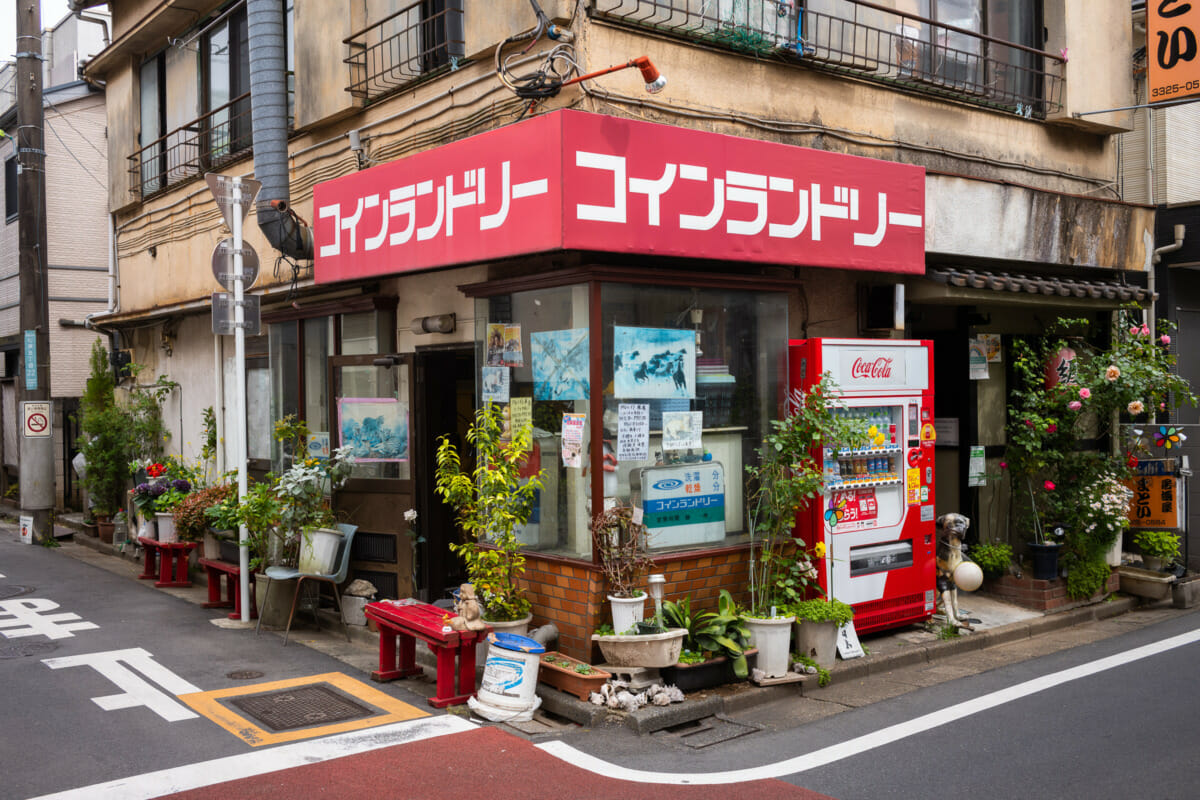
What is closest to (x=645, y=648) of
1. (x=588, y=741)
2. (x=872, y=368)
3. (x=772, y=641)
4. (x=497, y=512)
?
(x=588, y=741)

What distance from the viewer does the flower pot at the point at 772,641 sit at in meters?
7.74

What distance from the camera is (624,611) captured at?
7371mm

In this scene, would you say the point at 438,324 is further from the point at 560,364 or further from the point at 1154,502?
the point at 1154,502

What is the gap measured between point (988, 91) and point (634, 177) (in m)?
5.99

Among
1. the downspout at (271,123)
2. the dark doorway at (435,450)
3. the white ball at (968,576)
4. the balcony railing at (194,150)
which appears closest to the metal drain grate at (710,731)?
the white ball at (968,576)

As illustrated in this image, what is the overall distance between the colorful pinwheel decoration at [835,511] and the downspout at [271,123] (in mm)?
6304

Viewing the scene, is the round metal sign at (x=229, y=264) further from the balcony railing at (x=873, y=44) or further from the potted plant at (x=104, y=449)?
the potted plant at (x=104, y=449)

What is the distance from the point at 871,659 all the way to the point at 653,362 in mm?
3202

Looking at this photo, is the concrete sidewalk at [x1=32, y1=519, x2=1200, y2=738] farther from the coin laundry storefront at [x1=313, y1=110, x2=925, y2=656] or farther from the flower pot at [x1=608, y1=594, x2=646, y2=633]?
the coin laundry storefront at [x1=313, y1=110, x2=925, y2=656]

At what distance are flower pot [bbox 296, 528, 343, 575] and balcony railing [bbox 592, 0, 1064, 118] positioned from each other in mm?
5644

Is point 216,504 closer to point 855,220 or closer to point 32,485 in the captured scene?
point 32,485

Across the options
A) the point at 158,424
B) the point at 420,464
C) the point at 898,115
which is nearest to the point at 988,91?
the point at 898,115

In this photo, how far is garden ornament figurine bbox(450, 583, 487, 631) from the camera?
23.9 feet

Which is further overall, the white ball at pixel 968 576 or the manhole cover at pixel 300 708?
the white ball at pixel 968 576
